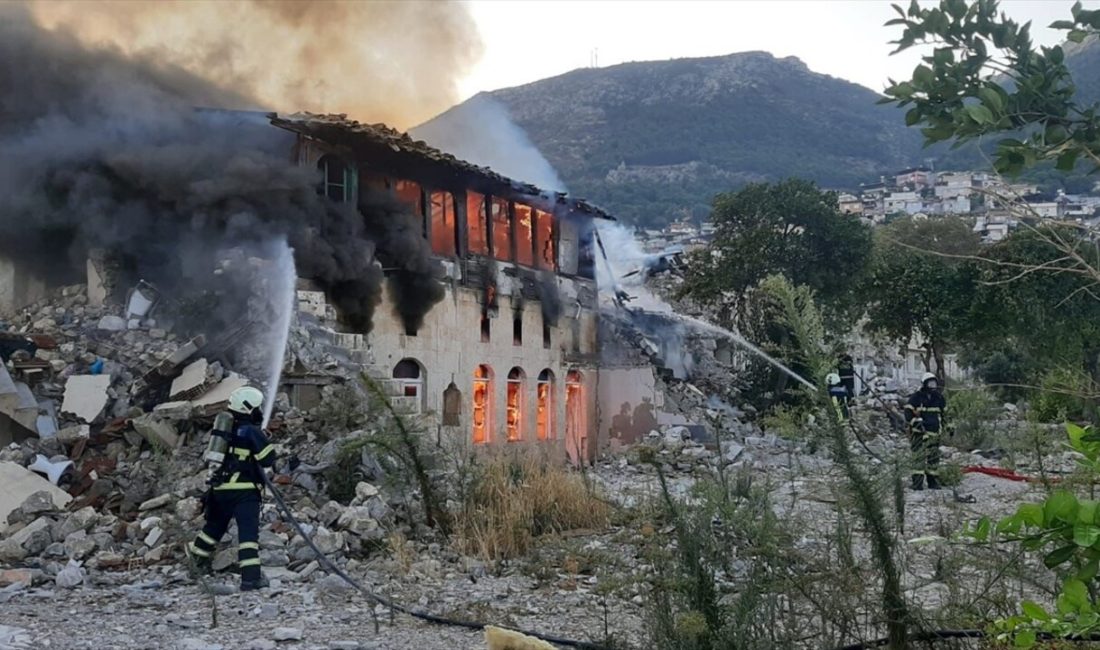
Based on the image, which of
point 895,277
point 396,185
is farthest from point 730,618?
point 895,277

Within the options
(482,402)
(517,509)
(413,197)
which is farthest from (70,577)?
(482,402)

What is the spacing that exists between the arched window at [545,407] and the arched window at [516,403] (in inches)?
30.4

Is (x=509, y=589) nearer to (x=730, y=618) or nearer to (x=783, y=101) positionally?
(x=730, y=618)

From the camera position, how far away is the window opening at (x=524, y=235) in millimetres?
20219

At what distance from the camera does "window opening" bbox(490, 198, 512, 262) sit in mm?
19484

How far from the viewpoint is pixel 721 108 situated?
112 metres

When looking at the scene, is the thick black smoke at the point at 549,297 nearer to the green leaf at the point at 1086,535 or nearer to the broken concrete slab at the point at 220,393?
the broken concrete slab at the point at 220,393

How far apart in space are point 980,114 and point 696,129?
105701 mm

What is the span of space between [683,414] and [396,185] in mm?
9506

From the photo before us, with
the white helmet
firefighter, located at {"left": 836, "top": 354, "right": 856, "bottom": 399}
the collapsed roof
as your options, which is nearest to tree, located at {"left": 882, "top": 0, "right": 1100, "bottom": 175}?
firefighter, located at {"left": 836, "top": 354, "right": 856, "bottom": 399}

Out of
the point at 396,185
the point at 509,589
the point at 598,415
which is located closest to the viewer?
the point at 509,589

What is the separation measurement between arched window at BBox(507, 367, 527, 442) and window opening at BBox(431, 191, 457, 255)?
305 cm

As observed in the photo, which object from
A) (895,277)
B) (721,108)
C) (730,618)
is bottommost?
(730,618)

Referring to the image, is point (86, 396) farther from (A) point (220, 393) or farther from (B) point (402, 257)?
(B) point (402, 257)
